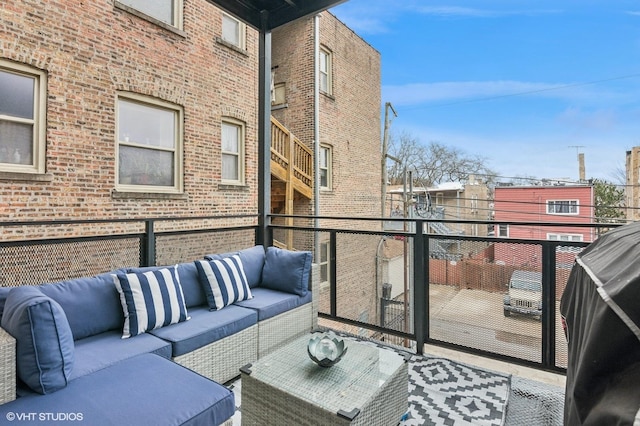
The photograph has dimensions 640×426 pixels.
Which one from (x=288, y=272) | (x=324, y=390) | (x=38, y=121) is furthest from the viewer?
(x=38, y=121)

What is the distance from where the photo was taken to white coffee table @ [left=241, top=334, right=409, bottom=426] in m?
1.50

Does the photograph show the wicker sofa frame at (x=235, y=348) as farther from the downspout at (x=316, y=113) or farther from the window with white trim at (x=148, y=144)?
the downspout at (x=316, y=113)

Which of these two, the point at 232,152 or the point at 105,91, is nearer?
the point at 105,91

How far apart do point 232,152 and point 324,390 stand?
190 inches

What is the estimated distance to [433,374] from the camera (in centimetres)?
249

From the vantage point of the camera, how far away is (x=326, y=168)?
26.6 feet

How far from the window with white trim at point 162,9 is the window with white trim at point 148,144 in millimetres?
1152

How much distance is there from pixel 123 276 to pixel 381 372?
64.6 inches

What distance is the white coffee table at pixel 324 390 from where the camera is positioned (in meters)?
1.50

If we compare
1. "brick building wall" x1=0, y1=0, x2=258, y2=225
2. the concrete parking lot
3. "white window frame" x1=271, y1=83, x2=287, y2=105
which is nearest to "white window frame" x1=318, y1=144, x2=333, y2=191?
"white window frame" x1=271, y1=83, x2=287, y2=105

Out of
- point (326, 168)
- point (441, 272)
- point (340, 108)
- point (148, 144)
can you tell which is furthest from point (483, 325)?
point (340, 108)

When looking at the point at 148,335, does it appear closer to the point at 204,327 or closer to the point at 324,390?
the point at 204,327

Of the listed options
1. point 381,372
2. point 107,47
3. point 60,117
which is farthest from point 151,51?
point 381,372

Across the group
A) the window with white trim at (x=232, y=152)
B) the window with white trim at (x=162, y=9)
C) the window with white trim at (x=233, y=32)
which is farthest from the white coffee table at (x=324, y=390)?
the window with white trim at (x=233, y=32)
